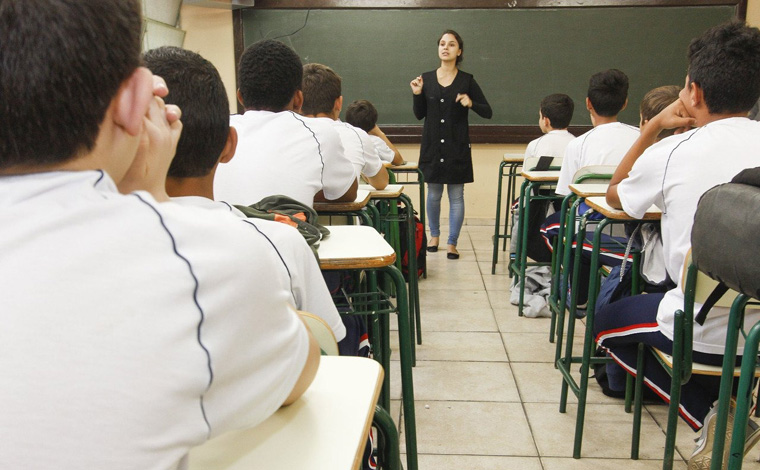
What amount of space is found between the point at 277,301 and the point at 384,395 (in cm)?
125

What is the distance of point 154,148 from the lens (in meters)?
0.74

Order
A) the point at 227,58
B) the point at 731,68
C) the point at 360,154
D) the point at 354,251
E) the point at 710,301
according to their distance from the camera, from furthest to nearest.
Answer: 1. the point at 227,58
2. the point at 360,154
3. the point at 731,68
4. the point at 354,251
5. the point at 710,301

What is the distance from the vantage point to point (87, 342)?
20.8 inches

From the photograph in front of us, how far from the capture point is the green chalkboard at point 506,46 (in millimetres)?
5711

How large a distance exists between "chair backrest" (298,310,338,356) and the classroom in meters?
0.08

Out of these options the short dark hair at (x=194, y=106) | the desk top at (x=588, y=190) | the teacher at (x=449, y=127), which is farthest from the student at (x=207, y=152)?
the teacher at (x=449, y=127)

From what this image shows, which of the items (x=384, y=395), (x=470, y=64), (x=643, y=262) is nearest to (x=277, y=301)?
(x=384, y=395)

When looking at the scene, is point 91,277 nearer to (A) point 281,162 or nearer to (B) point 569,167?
(A) point 281,162

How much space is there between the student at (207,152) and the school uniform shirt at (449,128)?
352cm

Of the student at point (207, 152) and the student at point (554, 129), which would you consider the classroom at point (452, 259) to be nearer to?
the student at point (207, 152)

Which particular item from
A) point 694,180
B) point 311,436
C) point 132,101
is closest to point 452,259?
point 694,180

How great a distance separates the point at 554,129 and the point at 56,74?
413cm

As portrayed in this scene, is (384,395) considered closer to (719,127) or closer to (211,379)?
(719,127)

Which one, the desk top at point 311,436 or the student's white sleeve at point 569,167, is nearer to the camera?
the desk top at point 311,436
